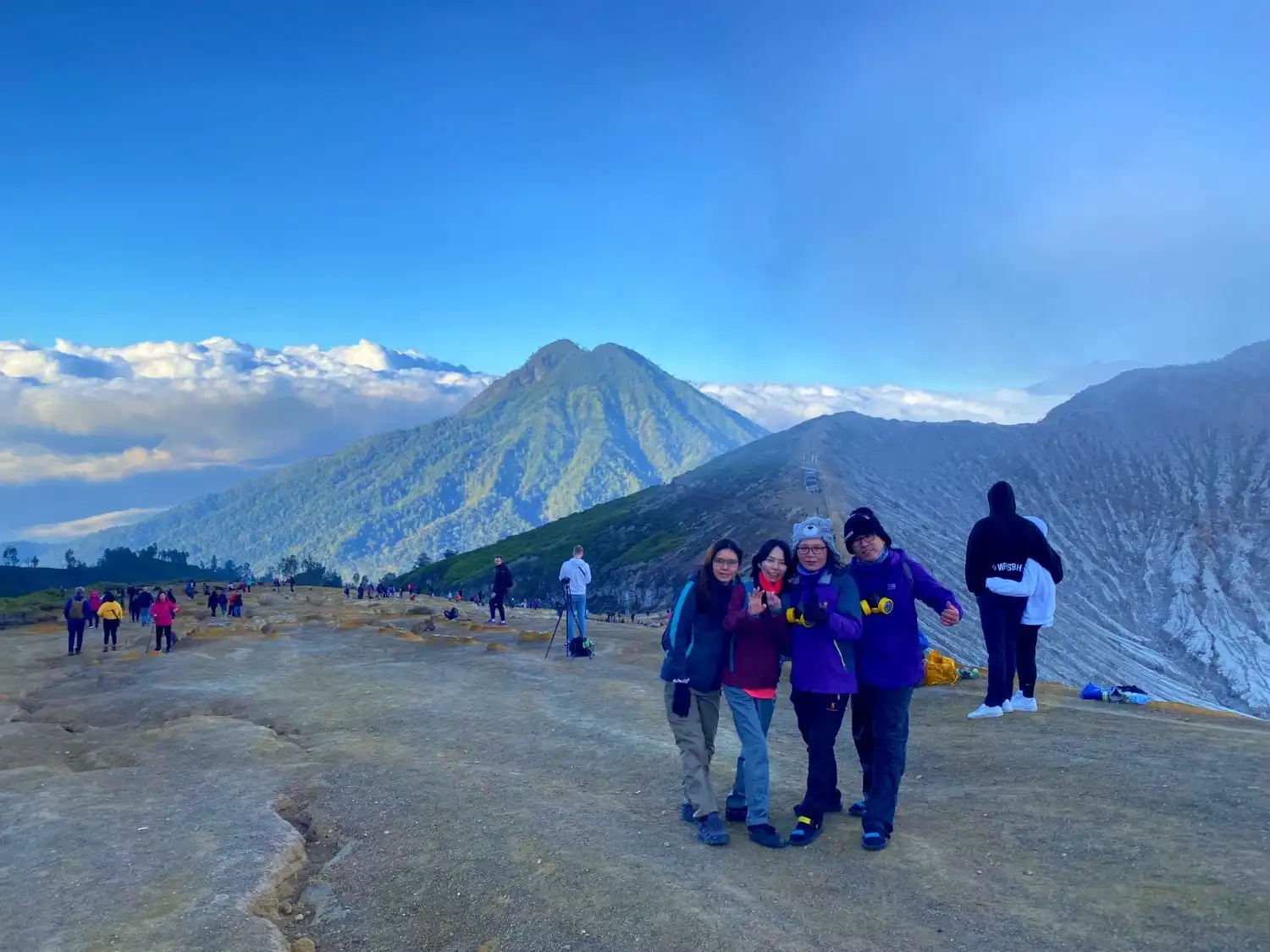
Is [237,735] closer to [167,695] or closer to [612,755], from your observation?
[167,695]

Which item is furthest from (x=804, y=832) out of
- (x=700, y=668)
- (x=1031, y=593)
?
(x=1031, y=593)

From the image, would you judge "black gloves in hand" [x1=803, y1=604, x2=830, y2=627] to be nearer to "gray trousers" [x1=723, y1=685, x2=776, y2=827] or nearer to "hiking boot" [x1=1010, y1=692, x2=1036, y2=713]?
"gray trousers" [x1=723, y1=685, x2=776, y2=827]

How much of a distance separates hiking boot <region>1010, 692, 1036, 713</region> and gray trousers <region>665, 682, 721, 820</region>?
23.0 feet

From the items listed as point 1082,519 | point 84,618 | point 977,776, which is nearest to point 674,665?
point 977,776

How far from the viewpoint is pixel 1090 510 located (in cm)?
13162

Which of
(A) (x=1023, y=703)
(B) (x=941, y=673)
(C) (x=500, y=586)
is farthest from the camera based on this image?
(C) (x=500, y=586)

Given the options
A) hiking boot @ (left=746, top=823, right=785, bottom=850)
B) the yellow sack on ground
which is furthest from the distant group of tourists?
hiking boot @ (left=746, top=823, right=785, bottom=850)

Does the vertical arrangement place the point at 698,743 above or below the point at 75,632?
above

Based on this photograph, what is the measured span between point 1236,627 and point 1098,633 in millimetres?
26499

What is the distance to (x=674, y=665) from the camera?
891 cm

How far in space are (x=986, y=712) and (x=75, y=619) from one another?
32495 millimetres

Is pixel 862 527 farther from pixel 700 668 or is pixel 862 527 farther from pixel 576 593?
pixel 576 593

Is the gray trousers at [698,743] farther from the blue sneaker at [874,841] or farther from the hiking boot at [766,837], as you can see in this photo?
the blue sneaker at [874,841]

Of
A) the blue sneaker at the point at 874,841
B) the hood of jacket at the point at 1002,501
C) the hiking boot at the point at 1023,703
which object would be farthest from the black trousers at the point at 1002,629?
the blue sneaker at the point at 874,841
